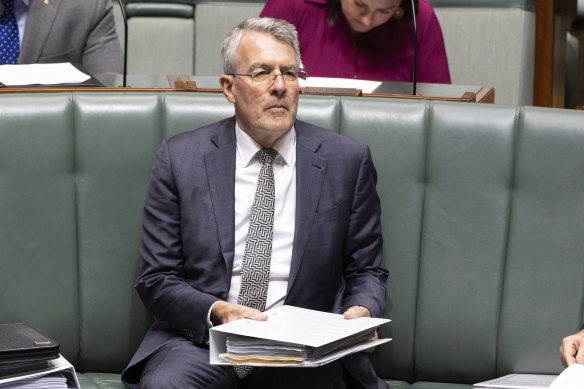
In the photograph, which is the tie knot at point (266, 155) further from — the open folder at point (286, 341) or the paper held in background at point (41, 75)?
the paper held in background at point (41, 75)

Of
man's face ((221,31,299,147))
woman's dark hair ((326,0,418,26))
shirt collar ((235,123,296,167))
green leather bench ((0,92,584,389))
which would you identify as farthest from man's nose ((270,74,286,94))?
woman's dark hair ((326,0,418,26))

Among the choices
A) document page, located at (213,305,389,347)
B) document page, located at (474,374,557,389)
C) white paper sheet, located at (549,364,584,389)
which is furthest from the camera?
document page, located at (474,374,557,389)

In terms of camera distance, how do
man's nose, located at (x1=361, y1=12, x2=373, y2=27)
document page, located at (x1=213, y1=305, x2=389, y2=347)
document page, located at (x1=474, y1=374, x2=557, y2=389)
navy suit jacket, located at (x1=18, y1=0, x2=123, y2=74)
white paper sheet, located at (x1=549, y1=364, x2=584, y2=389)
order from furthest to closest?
navy suit jacket, located at (x1=18, y1=0, x2=123, y2=74), man's nose, located at (x1=361, y1=12, x2=373, y2=27), document page, located at (x1=474, y1=374, x2=557, y2=389), document page, located at (x1=213, y1=305, x2=389, y2=347), white paper sheet, located at (x1=549, y1=364, x2=584, y2=389)

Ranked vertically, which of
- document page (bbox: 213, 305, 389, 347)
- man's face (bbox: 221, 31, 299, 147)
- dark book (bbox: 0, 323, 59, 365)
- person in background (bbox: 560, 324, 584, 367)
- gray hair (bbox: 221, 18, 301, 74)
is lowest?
dark book (bbox: 0, 323, 59, 365)

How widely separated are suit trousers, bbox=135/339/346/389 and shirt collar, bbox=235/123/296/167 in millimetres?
440

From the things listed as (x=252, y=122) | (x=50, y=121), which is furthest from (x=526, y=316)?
(x=50, y=121)

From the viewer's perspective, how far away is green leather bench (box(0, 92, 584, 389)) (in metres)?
2.62

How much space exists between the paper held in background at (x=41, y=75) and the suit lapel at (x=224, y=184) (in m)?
0.53

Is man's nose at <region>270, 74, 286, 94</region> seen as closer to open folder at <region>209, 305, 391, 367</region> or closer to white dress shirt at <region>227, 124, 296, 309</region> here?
white dress shirt at <region>227, 124, 296, 309</region>

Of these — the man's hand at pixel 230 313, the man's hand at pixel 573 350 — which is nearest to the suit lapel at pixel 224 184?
the man's hand at pixel 230 313

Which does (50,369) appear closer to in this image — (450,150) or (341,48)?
(450,150)

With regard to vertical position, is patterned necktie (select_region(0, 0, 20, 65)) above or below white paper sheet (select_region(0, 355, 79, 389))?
above

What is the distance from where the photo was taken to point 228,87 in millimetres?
2576

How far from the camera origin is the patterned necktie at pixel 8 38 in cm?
345
